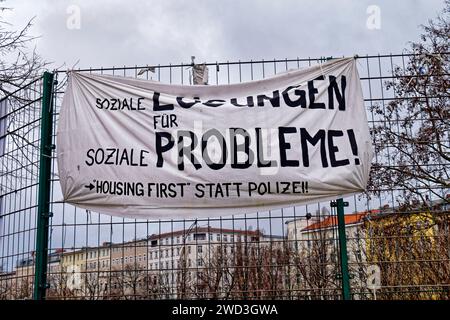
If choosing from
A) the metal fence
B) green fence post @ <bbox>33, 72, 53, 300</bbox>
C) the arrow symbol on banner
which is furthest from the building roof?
green fence post @ <bbox>33, 72, 53, 300</bbox>

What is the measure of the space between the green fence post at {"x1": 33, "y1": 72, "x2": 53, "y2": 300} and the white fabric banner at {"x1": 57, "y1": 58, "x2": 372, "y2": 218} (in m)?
0.23

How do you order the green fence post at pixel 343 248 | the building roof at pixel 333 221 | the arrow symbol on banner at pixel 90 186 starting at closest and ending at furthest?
the green fence post at pixel 343 248 < the arrow symbol on banner at pixel 90 186 < the building roof at pixel 333 221

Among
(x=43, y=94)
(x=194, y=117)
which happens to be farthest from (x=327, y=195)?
(x=43, y=94)

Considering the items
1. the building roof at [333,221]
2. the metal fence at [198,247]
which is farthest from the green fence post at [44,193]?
the building roof at [333,221]

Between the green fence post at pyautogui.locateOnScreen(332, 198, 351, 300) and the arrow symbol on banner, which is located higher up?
the arrow symbol on banner

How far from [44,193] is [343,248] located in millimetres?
2933

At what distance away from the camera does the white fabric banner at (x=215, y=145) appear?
4.96m

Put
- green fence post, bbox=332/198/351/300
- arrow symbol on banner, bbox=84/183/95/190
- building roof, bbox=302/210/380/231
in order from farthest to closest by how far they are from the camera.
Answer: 1. building roof, bbox=302/210/380/231
2. arrow symbol on banner, bbox=84/183/95/190
3. green fence post, bbox=332/198/351/300

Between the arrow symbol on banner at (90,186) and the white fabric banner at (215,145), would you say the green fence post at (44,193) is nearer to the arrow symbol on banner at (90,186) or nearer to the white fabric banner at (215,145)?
the white fabric banner at (215,145)

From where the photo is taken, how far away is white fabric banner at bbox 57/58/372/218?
4965 millimetres

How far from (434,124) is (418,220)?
1.21 m

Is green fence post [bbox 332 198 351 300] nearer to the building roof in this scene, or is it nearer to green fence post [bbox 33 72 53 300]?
the building roof

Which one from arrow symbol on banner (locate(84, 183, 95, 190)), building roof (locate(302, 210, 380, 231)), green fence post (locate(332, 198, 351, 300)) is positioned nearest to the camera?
green fence post (locate(332, 198, 351, 300))

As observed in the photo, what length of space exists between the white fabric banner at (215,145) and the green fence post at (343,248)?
158mm
